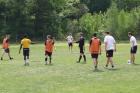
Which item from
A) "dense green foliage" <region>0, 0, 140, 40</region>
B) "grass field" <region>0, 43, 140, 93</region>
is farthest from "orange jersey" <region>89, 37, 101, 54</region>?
"dense green foliage" <region>0, 0, 140, 40</region>

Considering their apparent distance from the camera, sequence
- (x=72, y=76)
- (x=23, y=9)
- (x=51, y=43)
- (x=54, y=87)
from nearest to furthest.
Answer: (x=54, y=87) → (x=72, y=76) → (x=51, y=43) → (x=23, y=9)

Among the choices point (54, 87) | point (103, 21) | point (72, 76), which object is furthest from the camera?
point (103, 21)

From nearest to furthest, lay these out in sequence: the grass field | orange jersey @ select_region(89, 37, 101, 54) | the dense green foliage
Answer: the grass field < orange jersey @ select_region(89, 37, 101, 54) < the dense green foliage

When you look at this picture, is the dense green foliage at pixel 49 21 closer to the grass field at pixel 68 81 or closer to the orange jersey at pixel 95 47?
the orange jersey at pixel 95 47

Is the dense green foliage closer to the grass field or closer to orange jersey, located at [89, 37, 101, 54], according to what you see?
orange jersey, located at [89, 37, 101, 54]

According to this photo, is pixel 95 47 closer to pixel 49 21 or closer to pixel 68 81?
pixel 68 81

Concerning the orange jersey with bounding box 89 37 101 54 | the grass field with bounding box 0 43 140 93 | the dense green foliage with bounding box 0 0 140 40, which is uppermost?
the dense green foliage with bounding box 0 0 140 40

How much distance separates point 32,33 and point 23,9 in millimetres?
5709

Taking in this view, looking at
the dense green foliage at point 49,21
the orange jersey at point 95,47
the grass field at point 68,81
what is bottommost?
the grass field at point 68,81

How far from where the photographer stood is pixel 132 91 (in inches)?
674

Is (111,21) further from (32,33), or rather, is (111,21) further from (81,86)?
(81,86)

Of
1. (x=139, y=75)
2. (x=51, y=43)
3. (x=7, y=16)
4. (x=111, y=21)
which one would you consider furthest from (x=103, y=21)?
(x=139, y=75)

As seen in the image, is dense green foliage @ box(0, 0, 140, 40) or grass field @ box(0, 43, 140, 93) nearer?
grass field @ box(0, 43, 140, 93)

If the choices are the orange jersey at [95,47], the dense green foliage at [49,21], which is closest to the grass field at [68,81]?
the orange jersey at [95,47]
